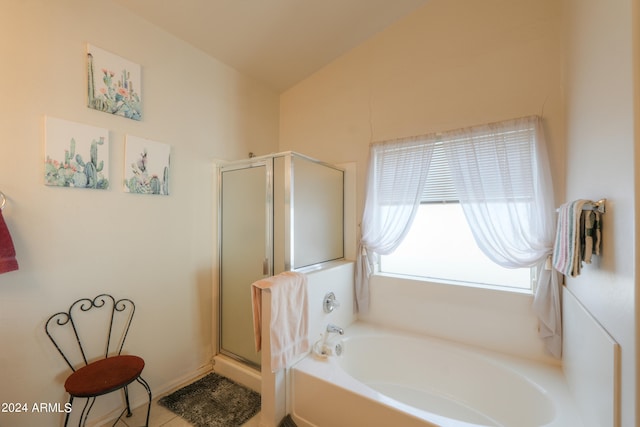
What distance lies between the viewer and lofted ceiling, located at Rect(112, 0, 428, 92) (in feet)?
6.20

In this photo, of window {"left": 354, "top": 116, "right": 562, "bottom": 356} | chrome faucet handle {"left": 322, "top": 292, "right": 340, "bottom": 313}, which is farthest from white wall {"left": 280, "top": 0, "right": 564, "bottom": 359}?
chrome faucet handle {"left": 322, "top": 292, "right": 340, "bottom": 313}

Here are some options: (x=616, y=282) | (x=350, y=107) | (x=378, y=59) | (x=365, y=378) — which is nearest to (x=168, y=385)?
(x=365, y=378)

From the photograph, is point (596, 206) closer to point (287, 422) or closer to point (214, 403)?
point (287, 422)

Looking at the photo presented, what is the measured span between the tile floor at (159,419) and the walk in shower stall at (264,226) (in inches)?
17.6

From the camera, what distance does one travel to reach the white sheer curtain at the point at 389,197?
2.17 metres

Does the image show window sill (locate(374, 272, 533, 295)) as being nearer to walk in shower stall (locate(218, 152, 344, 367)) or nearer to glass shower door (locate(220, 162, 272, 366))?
walk in shower stall (locate(218, 152, 344, 367))

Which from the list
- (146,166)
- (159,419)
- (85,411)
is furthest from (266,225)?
(85,411)

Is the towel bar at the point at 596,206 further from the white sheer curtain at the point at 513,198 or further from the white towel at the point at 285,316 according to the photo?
the white towel at the point at 285,316

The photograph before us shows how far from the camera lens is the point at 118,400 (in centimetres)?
176

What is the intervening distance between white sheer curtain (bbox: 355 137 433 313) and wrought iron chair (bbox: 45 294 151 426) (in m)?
1.84

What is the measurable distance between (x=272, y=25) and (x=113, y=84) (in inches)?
51.0

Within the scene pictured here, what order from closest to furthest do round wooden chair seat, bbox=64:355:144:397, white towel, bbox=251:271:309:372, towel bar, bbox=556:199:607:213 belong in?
towel bar, bbox=556:199:607:213, round wooden chair seat, bbox=64:355:144:397, white towel, bbox=251:271:309:372

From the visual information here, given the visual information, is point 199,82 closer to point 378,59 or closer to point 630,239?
point 378,59

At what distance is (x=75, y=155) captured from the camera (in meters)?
1.55
